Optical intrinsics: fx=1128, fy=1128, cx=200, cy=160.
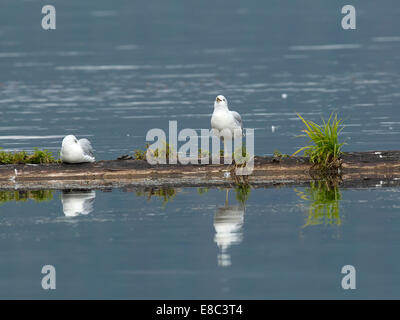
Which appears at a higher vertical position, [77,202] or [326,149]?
[326,149]

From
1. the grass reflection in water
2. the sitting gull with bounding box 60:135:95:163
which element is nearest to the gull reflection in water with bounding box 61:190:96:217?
the sitting gull with bounding box 60:135:95:163

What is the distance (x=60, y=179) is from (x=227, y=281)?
28.0 feet

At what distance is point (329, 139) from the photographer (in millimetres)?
24125

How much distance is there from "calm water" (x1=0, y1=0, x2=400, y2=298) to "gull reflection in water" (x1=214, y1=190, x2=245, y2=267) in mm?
37

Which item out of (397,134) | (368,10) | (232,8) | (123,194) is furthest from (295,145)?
(232,8)

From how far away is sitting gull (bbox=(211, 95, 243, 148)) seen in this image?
949 inches

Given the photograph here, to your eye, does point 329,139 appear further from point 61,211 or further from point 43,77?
point 43,77

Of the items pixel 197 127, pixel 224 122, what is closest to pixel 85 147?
pixel 224 122

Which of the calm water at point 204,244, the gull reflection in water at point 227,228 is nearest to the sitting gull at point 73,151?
the calm water at point 204,244

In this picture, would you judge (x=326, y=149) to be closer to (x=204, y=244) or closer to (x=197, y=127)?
(x=204, y=244)

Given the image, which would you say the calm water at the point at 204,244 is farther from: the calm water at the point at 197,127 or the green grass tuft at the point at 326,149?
the green grass tuft at the point at 326,149

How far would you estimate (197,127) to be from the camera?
115 ft

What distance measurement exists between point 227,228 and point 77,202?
3.95 metres

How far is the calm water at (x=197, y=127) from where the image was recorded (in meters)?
17.0
